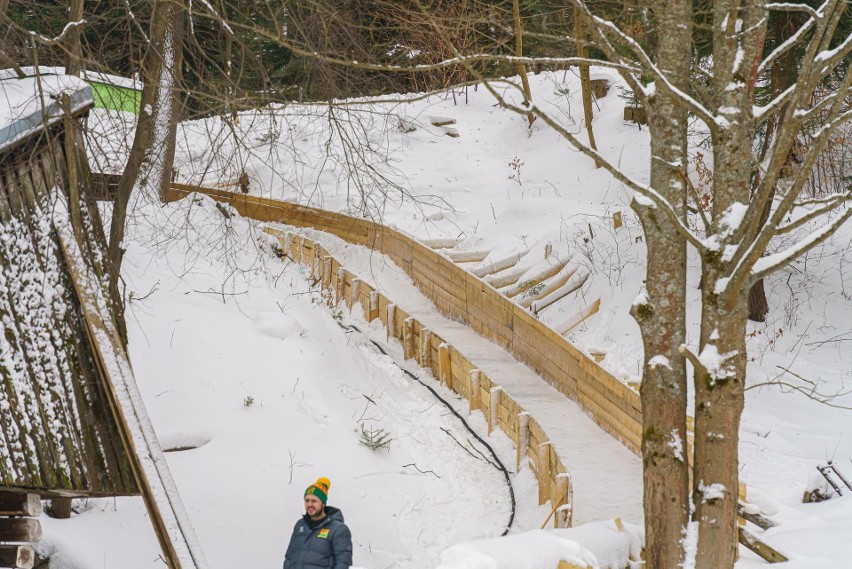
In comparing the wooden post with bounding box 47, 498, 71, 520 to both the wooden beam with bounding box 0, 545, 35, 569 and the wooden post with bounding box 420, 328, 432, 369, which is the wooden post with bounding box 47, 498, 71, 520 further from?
the wooden post with bounding box 420, 328, 432, 369

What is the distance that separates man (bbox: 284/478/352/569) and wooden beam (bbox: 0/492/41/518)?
6.26ft

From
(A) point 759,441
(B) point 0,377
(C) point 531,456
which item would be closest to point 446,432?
(C) point 531,456

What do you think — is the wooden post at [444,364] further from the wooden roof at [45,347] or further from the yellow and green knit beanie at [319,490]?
the wooden roof at [45,347]

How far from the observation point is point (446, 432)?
483 inches

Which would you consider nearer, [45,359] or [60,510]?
Answer: [45,359]

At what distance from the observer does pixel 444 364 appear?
45.7 ft

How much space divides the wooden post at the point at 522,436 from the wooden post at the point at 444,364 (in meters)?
2.72

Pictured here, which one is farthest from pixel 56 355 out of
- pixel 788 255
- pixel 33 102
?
pixel 788 255

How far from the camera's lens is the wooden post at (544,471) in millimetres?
10086

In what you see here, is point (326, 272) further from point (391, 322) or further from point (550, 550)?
point (550, 550)

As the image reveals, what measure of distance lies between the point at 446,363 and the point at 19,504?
8.12 m

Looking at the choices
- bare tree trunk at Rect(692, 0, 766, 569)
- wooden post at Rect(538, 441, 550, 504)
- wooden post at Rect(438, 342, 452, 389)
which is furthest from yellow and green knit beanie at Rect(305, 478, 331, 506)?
wooden post at Rect(438, 342, 452, 389)

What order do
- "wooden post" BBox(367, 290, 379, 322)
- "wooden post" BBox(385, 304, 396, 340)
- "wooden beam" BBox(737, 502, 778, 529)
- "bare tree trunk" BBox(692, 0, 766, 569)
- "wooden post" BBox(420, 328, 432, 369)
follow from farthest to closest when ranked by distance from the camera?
"wooden post" BBox(367, 290, 379, 322) → "wooden post" BBox(385, 304, 396, 340) → "wooden post" BBox(420, 328, 432, 369) → "wooden beam" BBox(737, 502, 778, 529) → "bare tree trunk" BBox(692, 0, 766, 569)

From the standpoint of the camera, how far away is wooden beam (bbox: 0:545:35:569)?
641 centimetres
